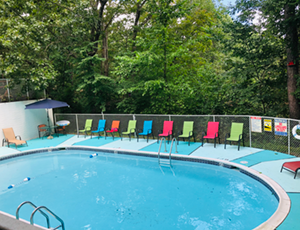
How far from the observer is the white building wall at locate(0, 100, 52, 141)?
1209 centimetres

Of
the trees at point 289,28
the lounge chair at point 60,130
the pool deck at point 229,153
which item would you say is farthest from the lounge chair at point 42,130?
the trees at point 289,28

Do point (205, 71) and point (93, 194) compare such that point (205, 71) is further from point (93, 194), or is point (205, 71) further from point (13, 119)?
point (13, 119)

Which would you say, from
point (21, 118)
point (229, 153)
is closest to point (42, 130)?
point (21, 118)

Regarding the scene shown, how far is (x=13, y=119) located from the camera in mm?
12523

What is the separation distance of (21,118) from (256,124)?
41.4ft

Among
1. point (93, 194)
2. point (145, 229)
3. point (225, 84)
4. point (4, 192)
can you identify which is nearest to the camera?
point (145, 229)

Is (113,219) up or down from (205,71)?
down

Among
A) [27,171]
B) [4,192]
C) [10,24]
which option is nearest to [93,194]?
[4,192]

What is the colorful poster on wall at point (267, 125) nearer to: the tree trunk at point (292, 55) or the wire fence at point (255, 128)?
the wire fence at point (255, 128)

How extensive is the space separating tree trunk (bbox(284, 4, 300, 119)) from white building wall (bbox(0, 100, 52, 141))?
1401cm

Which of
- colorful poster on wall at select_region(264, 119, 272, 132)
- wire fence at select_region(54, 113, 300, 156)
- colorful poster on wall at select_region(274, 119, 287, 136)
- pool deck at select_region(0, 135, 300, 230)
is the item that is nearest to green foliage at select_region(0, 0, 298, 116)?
wire fence at select_region(54, 113, 300, 156)

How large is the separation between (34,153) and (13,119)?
2955mm

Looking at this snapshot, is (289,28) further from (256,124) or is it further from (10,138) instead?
(10,138)

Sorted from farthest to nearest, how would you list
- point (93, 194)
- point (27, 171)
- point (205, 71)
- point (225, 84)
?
1. point (205, 71)
2. point (225, 84)
3. point (27, 171)
4. point (93, 194)
